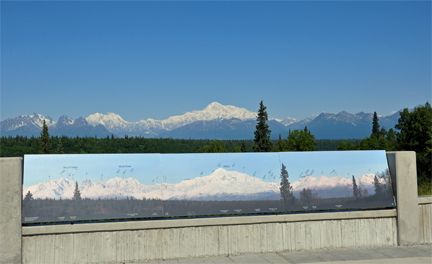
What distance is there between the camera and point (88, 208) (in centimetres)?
826

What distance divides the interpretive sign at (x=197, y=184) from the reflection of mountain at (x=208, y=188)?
21 millimetres

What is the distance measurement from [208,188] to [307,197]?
2.67 m

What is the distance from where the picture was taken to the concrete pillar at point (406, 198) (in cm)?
974

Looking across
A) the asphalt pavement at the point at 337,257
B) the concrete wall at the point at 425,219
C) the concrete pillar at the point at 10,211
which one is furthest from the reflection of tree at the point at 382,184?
the concrete pillar at the point at 10,211

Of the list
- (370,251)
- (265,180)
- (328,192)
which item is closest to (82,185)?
(265,180)

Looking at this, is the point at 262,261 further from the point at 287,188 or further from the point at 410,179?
the point at 410,179

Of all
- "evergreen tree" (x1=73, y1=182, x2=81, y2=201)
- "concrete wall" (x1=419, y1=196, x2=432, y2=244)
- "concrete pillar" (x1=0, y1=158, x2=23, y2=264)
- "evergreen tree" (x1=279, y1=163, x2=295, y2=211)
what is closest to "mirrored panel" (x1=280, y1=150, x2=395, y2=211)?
"evergreen tree" (x1=279, y1=163, x2=295, y2=211)

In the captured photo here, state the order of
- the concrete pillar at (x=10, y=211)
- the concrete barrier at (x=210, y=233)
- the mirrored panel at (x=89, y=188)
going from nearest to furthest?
1. the concrete pillar at (x=10, y=211)
2. the concrete barrier at (x=210, y=233)
3. the mirrored panel at (x=89, y=188)

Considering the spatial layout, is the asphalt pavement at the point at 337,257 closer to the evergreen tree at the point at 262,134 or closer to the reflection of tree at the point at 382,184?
the reflection of tree at the point at 382,184

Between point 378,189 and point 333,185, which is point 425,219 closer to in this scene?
point 378,189

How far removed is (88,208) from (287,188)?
4.99 meters

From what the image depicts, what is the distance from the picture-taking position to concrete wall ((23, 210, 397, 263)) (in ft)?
26.2

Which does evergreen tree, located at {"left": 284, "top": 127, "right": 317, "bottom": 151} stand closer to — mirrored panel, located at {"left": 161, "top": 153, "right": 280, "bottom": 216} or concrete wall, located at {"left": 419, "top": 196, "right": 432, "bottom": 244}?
concrete wall, located at {"left": 419, "top": 196, "right": 432, "bottom": 244}

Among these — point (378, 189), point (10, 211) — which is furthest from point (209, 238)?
point (378, 189)
